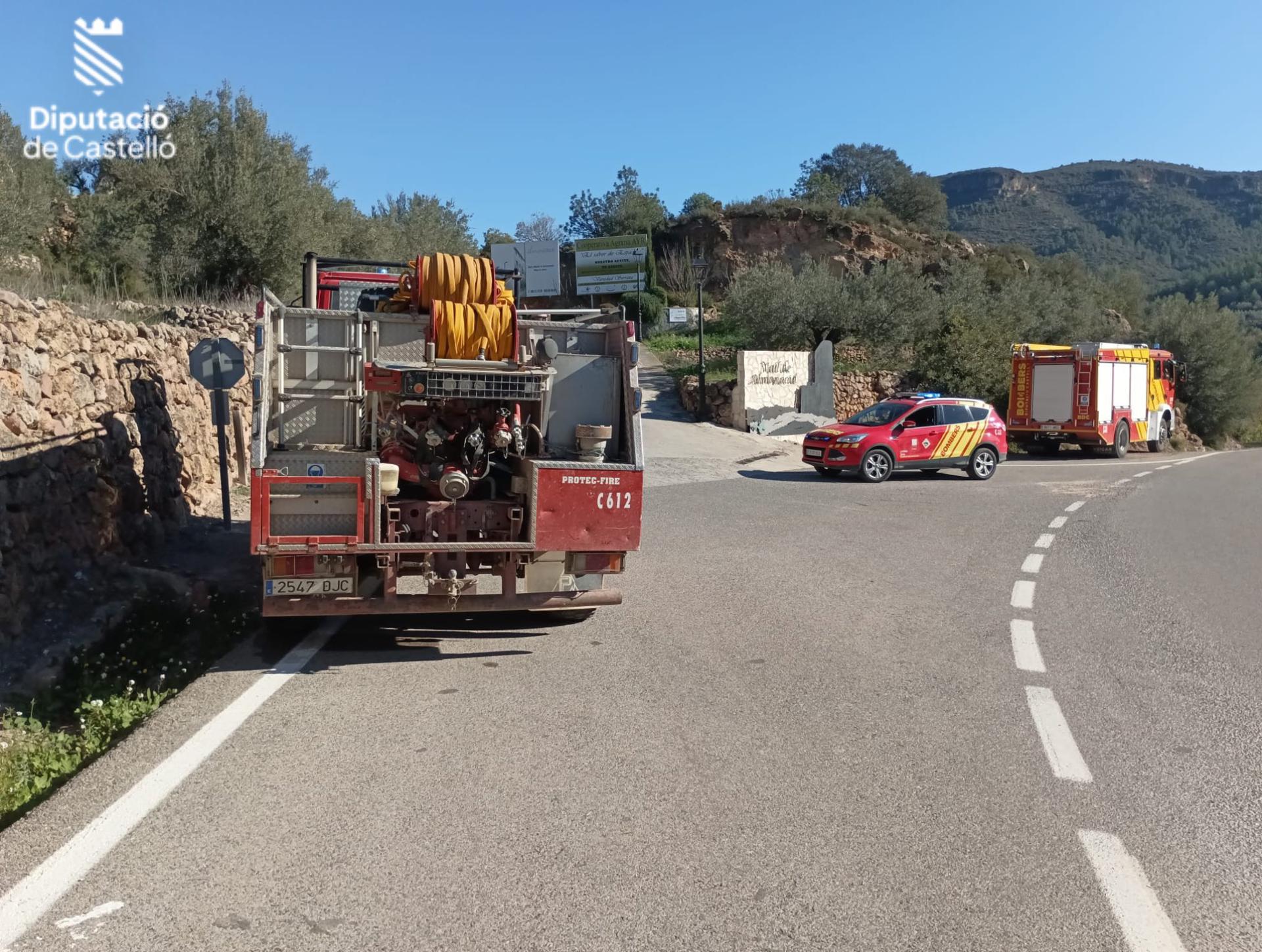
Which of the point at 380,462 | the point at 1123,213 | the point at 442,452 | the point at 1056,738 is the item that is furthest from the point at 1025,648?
the point at 1123,213

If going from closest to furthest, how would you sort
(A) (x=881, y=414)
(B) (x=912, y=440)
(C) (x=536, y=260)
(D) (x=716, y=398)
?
(B) (x=912, y=440) < (A) (x=881, y=414) < (D) (x=716, y=398) < (C) (x=536, y=260)

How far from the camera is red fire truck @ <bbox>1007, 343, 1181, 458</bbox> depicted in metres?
28.5

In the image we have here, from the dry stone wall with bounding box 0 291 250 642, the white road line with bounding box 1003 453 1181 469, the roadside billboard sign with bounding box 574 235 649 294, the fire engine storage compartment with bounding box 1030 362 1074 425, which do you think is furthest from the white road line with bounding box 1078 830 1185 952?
the roadside billboard sign with bounding box 574 235 649 294

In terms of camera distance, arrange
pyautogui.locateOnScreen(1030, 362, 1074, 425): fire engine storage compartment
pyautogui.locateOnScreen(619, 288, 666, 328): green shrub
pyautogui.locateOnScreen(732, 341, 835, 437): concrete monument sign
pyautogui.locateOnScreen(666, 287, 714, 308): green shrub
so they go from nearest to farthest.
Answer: pyautogui.locateOnScreen(1030, 362, 1074, 425): fire engine storage compartment → pyautogui.locateOnScreen(732, 341, 835, 437): concrete monument sign → pyautogui.locateOnScreen(619, 288, 666, 328): green shrub → pyautogui.locateOnScreen(666, 287, 714, 308): green shrub

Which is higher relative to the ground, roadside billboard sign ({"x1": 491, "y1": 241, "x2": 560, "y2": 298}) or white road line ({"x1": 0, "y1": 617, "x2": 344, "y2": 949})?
roadside billboard sign ({"x1": 491, "y1": 241, "x2": 560, "y2": 298})

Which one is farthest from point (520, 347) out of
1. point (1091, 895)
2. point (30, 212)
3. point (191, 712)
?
point (30, 212)

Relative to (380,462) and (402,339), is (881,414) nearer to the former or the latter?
(402,339)

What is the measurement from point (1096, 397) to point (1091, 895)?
89.4ft

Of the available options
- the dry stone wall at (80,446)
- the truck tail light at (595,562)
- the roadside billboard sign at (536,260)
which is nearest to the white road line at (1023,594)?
the truck tail light at (595,562)

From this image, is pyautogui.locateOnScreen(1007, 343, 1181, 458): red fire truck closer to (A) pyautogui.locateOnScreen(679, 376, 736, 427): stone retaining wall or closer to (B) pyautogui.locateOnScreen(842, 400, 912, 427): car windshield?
(A) pyautogui.locateOnScreen(679, 376, 736, 427): stone retaining wall

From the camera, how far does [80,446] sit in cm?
931

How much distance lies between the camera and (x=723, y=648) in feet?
24.5

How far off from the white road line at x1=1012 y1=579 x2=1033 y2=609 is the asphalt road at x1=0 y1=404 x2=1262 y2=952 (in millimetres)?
128

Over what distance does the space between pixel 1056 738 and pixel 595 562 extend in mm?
3221
